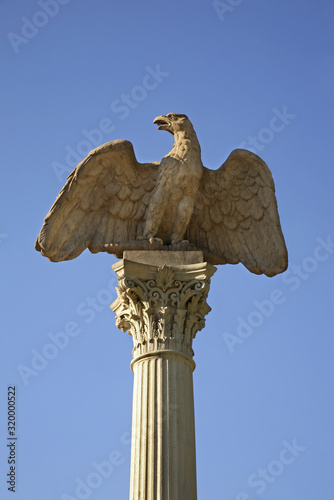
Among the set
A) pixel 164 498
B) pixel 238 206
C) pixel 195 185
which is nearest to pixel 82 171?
pixel 195 185

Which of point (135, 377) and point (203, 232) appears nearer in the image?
point (135, 377)

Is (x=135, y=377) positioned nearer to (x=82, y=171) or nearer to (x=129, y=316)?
(x=129, y=316)

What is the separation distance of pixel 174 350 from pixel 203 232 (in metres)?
3.46

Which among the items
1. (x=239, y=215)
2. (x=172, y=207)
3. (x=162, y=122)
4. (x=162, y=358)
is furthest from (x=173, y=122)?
(x=162, y=358)

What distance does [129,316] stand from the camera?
60.8 feet

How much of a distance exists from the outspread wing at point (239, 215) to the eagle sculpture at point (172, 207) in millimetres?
22

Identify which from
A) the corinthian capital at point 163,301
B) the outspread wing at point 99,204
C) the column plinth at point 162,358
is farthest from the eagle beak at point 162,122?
the corinthian capital at point 163,301

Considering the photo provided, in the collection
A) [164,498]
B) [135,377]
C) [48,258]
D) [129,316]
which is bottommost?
[164,498]

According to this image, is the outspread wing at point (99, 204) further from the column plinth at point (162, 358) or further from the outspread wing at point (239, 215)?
the outspread wing at point (239, 215)

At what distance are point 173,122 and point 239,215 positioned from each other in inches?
98.4

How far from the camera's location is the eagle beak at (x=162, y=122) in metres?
20.3

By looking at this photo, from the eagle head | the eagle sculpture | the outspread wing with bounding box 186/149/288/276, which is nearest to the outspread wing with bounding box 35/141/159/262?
the eagle sculpture

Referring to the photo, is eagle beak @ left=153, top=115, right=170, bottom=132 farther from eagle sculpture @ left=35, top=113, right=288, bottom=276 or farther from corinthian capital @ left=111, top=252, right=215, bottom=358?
corinthian capital @ left=111, top=252, right=215, bottom=358

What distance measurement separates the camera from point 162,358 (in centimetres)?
1770
